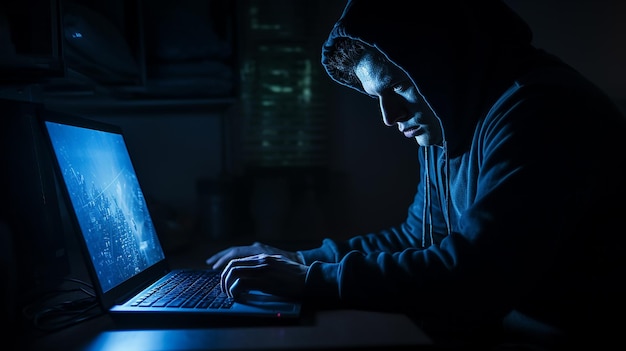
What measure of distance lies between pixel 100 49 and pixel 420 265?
1070mm

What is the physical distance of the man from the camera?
0.71m

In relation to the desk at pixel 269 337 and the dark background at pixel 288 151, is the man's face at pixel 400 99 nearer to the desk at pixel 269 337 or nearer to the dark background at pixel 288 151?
the desk at pixel 269 337

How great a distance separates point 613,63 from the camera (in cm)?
189

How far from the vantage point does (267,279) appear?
778 millimetres

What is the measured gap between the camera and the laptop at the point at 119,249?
699mm

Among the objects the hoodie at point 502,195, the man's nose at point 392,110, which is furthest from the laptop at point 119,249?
the man's nose at point 392,110

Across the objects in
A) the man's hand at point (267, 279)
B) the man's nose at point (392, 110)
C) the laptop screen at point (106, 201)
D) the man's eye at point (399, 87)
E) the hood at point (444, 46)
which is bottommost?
the man's hand at point (267, 279)

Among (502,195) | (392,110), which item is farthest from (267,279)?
(392,110)

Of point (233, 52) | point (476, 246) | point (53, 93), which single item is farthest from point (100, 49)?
point (476, 246)

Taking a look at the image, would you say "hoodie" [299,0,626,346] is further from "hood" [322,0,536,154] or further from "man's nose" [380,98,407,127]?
"man's nose" [380,98,407,127]

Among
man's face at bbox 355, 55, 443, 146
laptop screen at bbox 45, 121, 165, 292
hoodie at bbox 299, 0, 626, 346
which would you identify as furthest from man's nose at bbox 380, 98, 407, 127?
laptop screen at bbox 45, 121, 165, 292

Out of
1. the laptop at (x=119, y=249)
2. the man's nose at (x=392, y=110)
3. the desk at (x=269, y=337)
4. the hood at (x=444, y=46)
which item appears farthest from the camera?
the man's nose at (x=392, y=110)

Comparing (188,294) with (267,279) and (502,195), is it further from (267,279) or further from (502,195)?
(502,195)

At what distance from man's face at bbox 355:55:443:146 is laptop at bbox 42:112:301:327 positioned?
553 mm
